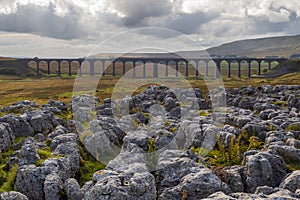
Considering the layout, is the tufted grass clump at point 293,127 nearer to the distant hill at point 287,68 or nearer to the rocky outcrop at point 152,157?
the rocky outcrop at point 152,157

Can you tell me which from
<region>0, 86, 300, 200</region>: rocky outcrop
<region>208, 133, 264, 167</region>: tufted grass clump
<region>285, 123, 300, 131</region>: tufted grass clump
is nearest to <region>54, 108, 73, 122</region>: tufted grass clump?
<region>0, 86, 300, 200</region>: rocky outcrop

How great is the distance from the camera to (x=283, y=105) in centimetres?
4978

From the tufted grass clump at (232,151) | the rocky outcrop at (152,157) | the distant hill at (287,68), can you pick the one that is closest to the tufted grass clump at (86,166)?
the rocky outcrop at (152,157)

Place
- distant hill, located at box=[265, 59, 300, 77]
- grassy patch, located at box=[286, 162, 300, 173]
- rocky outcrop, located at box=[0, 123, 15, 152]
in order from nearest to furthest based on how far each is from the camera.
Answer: grassy patch, located at box=[286, 162, 300, 173] → rocky outcrop, located at box=[0, 123, 15, 152] → distant hill, located at box=[265, 59, 300, 77]

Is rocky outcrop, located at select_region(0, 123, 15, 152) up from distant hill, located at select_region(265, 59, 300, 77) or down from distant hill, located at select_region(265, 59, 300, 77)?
down

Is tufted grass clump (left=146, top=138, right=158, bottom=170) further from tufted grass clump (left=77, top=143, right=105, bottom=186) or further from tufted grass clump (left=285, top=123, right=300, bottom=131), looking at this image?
tufted grass clump (left=285, top=123, right=300, bottom=131)

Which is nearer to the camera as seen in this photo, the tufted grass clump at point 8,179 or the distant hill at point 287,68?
the tufted grass clump at point 8,179

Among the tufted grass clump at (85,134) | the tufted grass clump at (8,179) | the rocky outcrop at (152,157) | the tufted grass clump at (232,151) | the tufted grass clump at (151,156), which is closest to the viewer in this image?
the rocky outcrop at (152,157)

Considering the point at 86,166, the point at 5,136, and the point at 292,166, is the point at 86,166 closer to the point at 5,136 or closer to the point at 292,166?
the point at 5,136

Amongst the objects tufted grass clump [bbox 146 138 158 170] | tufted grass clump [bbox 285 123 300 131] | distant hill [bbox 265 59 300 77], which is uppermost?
distant hill [bbox 265 59 300 77]

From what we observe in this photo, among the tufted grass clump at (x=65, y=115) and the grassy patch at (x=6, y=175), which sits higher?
the tufted grass clump at (x=65, y=115)

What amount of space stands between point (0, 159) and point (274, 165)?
1794 centimetres

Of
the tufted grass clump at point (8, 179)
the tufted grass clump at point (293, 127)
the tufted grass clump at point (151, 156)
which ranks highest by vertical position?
the tufted grass clump at point (293, 127)

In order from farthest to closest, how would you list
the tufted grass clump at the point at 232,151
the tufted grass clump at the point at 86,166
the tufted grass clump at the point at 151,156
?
1. the tufted grass clump at the point at 232,151
2. the tufted grass clump at the point at 86,166
3. the tufted grass clump at the point at 151,156
